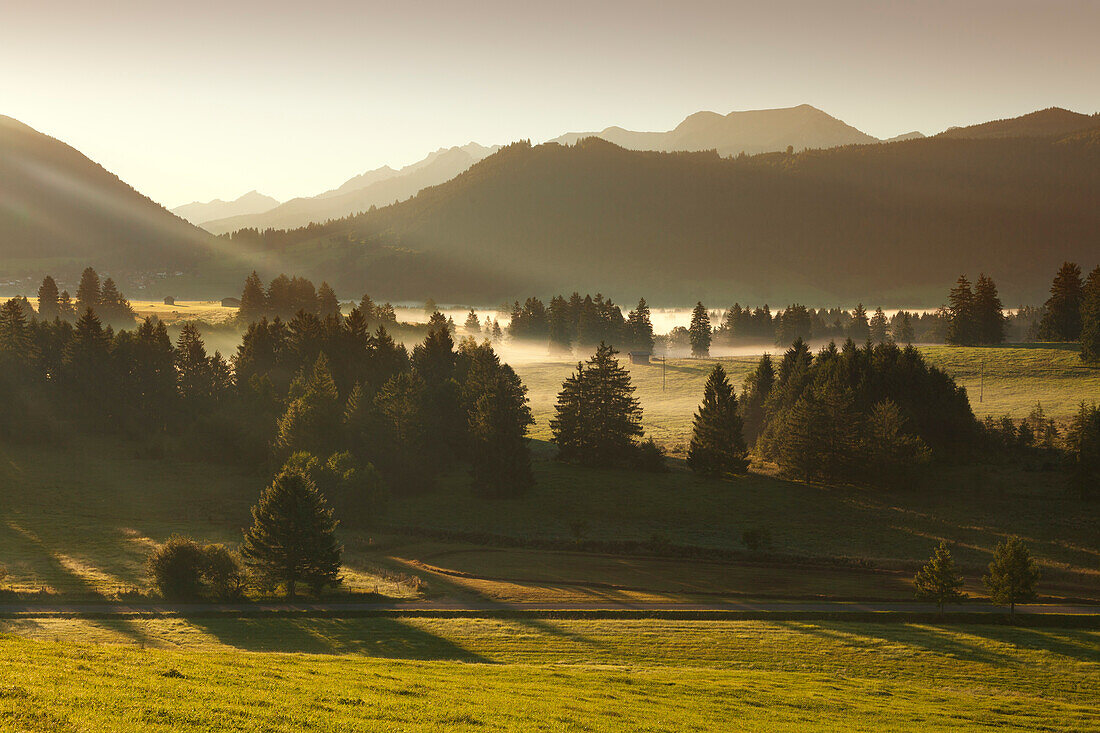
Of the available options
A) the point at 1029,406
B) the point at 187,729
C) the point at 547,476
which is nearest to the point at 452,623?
the point at 187,729

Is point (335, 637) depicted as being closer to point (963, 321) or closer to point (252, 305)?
point (252, 305)

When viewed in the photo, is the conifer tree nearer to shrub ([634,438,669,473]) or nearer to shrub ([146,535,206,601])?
shrub ([634,438,669,473])

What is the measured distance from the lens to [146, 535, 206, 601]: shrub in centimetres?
5075

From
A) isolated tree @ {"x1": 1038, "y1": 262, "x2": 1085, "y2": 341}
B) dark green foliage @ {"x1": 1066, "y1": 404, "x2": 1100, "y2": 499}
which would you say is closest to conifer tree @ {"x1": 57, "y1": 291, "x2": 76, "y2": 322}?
dark green foliage @ {"x1": 1066, "y1": 404, "x2": 1100, "y2": 499}

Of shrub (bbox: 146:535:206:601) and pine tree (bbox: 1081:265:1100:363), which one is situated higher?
pine tree (bbox: 1081:265:1100:363)

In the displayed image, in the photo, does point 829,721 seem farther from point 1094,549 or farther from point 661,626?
point 1094,549

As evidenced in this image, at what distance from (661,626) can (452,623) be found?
1323 cm

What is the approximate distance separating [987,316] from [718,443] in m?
115

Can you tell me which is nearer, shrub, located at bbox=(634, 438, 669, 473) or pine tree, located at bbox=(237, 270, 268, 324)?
shrub, located at bbox=(634, 438, 669, 473)

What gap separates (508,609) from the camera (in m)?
50.2

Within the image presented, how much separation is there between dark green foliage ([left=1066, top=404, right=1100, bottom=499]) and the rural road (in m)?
34.4

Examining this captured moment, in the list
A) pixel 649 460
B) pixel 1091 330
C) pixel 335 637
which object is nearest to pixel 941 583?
pixel 335 637

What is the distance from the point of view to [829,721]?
30891 mm

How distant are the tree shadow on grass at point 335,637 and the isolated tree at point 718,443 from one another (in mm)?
Answer: 55563
